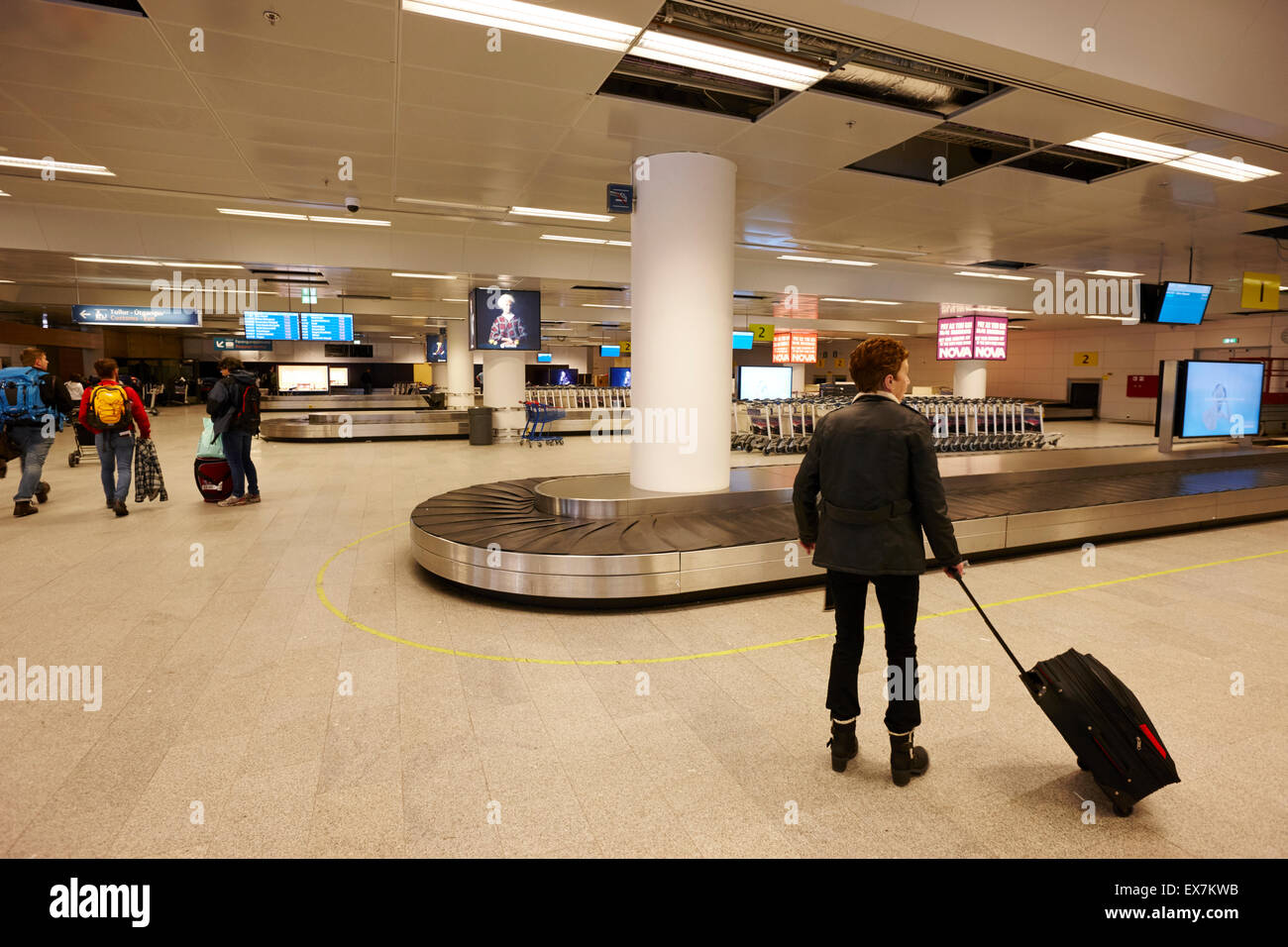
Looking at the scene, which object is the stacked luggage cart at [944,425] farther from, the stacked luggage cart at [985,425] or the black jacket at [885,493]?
the black jacket at [885,493]

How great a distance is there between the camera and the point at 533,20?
433 centimetres

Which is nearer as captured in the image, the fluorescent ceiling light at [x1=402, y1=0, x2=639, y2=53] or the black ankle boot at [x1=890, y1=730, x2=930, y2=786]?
the black ankle boot at [x1=890, y1=730, x2=930, y2=786]

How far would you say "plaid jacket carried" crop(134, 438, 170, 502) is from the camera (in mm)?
8469

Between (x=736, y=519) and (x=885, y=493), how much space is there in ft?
11.7

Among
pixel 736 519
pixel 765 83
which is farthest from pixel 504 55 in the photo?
pixel 736 519

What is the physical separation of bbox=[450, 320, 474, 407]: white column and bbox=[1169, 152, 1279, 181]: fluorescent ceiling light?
62.7 feet

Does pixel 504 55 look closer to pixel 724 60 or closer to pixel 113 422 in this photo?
pixel 724 60

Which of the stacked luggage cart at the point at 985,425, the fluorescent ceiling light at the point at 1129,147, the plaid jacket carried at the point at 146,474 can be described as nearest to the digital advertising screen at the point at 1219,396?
the fluorescent ceiling light at the point at 1129,147

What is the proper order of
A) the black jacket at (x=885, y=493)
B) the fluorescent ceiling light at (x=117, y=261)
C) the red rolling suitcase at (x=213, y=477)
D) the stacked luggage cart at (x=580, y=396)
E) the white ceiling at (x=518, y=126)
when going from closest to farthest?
the black jacket at (x=885, y=493)
the white ceiling at (x=518, y=126)
the red rolling suitcase at (x=213, y=477)
the fluorescent ceiling light at (x=117, y=261)
the stacked luggage cart at (x=580, y=396)

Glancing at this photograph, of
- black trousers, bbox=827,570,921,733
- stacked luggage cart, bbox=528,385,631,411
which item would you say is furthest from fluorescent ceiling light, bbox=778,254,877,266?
black trousers, bbox=827,570,921,733

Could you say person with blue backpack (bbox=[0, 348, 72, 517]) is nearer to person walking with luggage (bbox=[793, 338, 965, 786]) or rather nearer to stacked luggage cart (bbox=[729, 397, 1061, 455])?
person walking with luggage (bbox=[793, 338, 965, 786])

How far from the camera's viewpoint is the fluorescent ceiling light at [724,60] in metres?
4.73

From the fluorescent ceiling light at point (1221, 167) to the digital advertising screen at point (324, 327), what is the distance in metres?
18.4
